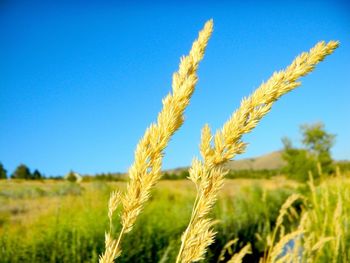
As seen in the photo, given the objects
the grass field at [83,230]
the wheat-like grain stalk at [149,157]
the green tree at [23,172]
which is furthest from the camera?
the green tree at [23,172]

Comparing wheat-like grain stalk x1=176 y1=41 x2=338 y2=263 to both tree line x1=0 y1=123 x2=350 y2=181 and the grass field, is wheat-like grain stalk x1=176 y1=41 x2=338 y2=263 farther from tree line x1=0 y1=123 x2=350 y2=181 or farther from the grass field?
tree line x1=0 y1=123 x2=350 y2=181

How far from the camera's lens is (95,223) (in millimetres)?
8016

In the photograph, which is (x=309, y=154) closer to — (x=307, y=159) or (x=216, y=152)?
(x=307, y=159)

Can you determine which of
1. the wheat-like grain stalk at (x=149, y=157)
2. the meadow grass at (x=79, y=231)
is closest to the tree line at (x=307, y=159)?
the meadow grass at (x=79, y=231)

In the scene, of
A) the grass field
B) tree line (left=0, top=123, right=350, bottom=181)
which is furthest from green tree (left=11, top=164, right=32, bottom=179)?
the grass field

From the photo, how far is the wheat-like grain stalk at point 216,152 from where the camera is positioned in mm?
893

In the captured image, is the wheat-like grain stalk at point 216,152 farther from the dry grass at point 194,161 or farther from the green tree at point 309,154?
the green tree at point 309,154

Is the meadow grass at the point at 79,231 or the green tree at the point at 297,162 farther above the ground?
the green tree at the point at 297,162

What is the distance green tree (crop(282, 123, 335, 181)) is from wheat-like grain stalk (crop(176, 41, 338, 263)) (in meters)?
28.0

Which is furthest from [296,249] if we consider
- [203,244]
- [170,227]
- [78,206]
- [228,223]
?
[228,223]

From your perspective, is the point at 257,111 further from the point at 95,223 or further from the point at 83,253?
the point at 95,223

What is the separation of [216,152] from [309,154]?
35847 millimetres

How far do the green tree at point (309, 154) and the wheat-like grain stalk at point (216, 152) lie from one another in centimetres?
2797

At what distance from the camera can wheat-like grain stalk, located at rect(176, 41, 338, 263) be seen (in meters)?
0.89
